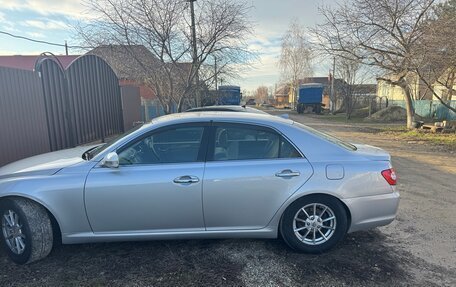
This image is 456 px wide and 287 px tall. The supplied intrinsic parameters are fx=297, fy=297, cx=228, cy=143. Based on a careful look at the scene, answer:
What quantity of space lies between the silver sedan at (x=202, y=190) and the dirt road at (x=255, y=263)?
221 millimetres

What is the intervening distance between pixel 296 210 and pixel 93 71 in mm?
9176

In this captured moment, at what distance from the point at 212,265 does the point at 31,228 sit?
6.12 ft

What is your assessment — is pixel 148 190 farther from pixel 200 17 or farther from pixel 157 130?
pixel 200 17

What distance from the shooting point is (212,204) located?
3.05 m

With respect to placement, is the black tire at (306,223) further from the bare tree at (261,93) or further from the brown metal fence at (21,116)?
the bare tree at (261,93)

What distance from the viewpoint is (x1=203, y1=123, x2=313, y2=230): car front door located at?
9.95ft

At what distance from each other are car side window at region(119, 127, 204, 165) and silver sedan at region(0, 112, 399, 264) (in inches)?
0.4

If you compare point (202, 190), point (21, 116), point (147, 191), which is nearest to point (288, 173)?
point (202, 190)

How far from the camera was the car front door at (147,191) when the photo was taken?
2.97 meters

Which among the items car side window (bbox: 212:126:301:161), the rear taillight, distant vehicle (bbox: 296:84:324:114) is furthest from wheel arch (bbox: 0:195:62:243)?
distant vehicle (bbox: 296:84:324:114)

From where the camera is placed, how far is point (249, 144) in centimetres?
322

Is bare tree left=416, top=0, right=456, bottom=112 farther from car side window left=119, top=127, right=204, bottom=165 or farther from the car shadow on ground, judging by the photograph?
car side window left=119, top=127, right=204, bottom=165

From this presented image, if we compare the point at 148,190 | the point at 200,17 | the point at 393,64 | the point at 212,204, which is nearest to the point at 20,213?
the point at 148,190

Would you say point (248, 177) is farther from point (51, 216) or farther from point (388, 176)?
point (51, 216)
